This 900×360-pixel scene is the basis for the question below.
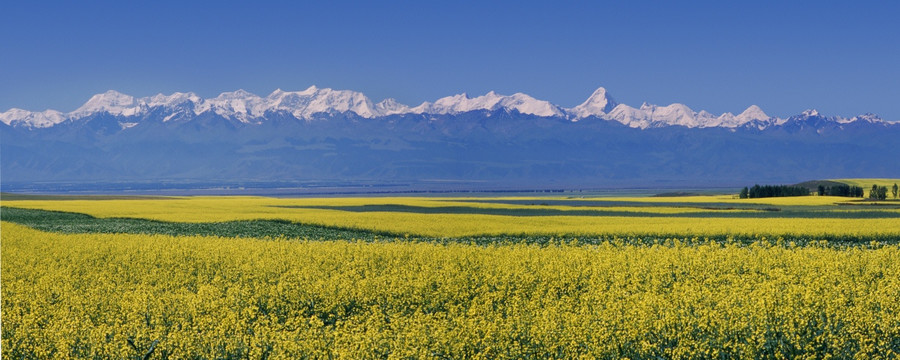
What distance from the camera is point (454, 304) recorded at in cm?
1995

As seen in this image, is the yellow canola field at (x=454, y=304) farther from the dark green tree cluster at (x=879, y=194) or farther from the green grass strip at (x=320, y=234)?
the dark green tree cluster at (x=879, y=194)

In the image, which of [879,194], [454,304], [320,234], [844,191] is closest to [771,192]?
[844,191]

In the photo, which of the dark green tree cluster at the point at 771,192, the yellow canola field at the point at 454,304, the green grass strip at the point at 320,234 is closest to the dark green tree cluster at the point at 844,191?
the dark green tree cluster at the point at 771,192

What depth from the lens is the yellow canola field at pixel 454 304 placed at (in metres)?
14.2

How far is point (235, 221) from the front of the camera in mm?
68188

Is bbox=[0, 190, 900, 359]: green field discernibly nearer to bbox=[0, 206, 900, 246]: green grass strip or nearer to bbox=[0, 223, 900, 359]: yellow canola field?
bbox=[0, 223, 900, 359]: yellow canola field

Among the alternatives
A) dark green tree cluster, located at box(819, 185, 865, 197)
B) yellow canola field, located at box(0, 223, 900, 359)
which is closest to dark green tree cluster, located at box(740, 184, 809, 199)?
dark green tree cluster, located at box(819, 185, 865, 197)

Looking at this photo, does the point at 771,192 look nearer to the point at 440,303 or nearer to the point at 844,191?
the point at 844,191

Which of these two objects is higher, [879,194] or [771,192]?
[771,192]

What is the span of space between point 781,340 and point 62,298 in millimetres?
16531

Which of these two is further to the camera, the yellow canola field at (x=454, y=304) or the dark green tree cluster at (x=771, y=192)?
the dark green tree cluster at (x=771, y=192)

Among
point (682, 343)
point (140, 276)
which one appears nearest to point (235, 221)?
point (140, 276)

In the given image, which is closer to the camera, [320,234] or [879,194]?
[320,234]

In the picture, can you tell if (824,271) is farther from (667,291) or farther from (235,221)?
(235,221)
